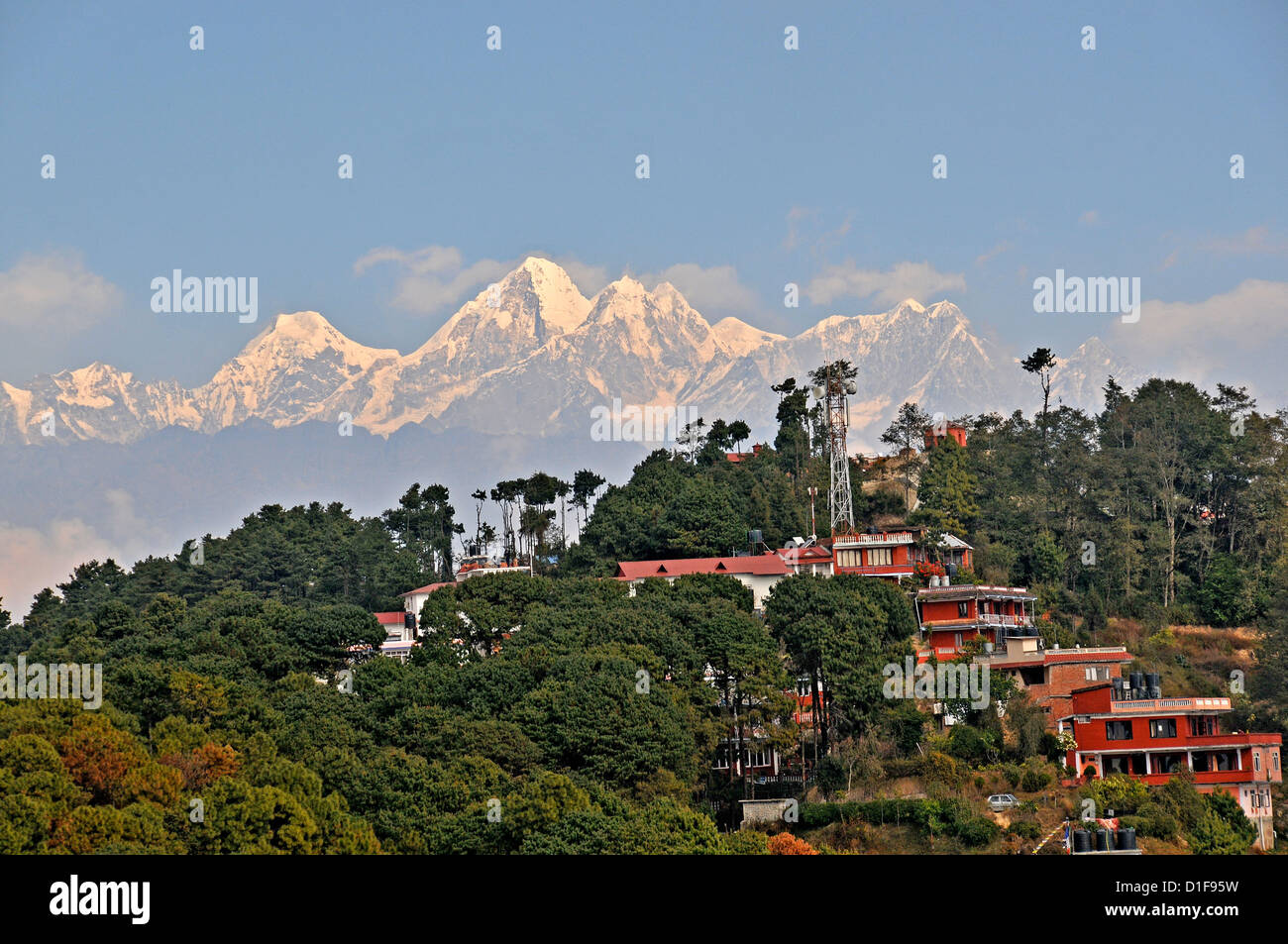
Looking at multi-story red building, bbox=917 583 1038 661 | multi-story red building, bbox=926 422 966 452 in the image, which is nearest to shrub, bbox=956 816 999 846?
multi-story red building, bbox=917 583 1038 661

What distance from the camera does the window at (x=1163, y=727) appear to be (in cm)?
4738

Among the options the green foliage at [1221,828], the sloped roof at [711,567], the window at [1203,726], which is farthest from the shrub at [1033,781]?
the sloped roof at [711,567]

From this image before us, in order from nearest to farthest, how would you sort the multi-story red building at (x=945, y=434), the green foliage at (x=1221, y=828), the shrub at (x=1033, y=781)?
the green foliage at (x=1221, y=828) → the shrub at (x=1033, y=781) → the multi-story red building at (x=945, y=434)

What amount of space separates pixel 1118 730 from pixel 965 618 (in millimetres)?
10097

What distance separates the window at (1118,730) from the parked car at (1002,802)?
6.10 metres

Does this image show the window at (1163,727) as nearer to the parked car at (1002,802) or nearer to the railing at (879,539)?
the parked car at (1002,802)

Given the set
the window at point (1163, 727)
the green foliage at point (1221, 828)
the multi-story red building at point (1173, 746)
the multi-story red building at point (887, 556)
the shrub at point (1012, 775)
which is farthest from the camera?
the multi-story red building at point (887, 556)

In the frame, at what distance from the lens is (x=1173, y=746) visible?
47000 millimetres

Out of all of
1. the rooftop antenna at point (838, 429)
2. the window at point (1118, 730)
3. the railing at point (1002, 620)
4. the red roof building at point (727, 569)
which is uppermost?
the rooftop antenna at point (838, 429)

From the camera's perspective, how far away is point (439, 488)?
3812 inches

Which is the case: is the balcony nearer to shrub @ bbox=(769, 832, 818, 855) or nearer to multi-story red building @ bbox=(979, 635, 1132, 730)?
multi-story red building @ bbox=(979, 635, 1132, 730)

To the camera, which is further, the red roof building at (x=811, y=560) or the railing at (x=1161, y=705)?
the red roof building at (x=811, y=560)

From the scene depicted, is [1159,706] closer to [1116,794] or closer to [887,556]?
[1116,794]
